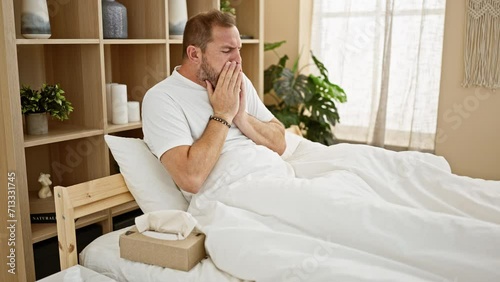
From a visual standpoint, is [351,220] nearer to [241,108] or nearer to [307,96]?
[241,108]

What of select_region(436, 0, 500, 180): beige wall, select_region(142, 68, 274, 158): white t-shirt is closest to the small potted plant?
select_region(142, 68, 274, 158): white t-shirt

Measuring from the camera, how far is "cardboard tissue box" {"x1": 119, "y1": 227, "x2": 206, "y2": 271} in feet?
4.62

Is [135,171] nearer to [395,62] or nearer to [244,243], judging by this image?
[244,243]

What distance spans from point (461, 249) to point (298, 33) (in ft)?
8.05

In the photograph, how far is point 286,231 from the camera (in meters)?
1.45

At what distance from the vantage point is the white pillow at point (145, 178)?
69.4 inches

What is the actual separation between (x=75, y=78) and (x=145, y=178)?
28.0 inches

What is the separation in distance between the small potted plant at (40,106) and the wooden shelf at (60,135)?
4 centimetres

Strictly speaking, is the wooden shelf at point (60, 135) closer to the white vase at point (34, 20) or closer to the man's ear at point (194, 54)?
the white vase at point (34, 20)

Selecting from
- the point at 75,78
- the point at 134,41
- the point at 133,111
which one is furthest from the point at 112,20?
the point at 133,111

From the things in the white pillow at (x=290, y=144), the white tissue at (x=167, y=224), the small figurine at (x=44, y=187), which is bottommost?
the small figurine at (x=44, y=187)

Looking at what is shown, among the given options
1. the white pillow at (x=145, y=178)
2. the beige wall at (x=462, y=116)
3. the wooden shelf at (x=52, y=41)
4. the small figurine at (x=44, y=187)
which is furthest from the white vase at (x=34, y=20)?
the beige wall at (x=462, y=116)

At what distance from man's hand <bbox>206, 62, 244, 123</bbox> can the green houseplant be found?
1276mm

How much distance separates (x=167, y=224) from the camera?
150 centimetres
